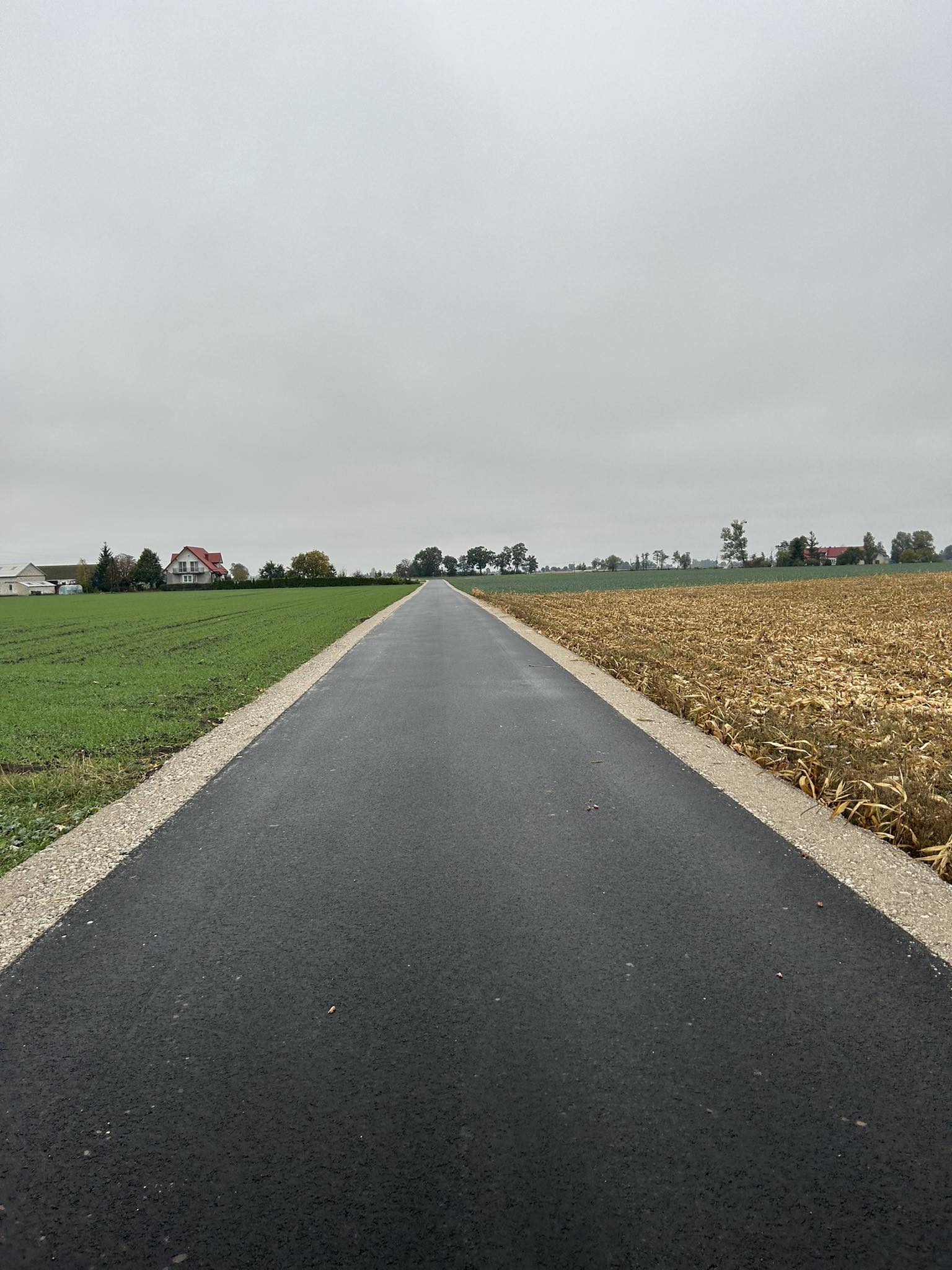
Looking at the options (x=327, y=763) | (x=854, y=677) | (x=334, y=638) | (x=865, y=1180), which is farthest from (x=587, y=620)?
(x=865, y=1180)

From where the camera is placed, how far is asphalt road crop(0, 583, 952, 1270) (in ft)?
5.46

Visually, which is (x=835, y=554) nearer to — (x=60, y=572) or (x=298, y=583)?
(x=298, y=583)

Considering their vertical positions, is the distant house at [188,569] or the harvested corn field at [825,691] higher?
the distant house at [188,569]

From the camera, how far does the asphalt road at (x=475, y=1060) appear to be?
1.66 meters

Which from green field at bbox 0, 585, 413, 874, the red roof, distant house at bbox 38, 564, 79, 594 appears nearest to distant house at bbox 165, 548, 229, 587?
the red roof

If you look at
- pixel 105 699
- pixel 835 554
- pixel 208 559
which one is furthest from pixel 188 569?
pixel 835 554

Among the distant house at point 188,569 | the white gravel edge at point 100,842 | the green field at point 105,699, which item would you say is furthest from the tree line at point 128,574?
the white gravel edge at point 100,842

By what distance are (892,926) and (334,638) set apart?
1565 centimetres

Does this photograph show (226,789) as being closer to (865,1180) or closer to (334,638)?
(865,1180)

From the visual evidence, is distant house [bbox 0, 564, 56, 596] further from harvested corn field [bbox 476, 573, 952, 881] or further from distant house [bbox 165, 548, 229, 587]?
harvested corn field [bbox 476, 573, 952, 881]

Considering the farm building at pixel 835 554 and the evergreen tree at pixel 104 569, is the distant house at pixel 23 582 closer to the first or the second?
the evergreen tree at pixel 104 569

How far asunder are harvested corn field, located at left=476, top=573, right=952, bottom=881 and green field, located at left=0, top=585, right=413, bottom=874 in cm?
549

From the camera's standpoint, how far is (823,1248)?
1595 millimetres

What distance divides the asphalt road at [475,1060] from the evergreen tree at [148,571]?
106030 millimetres
